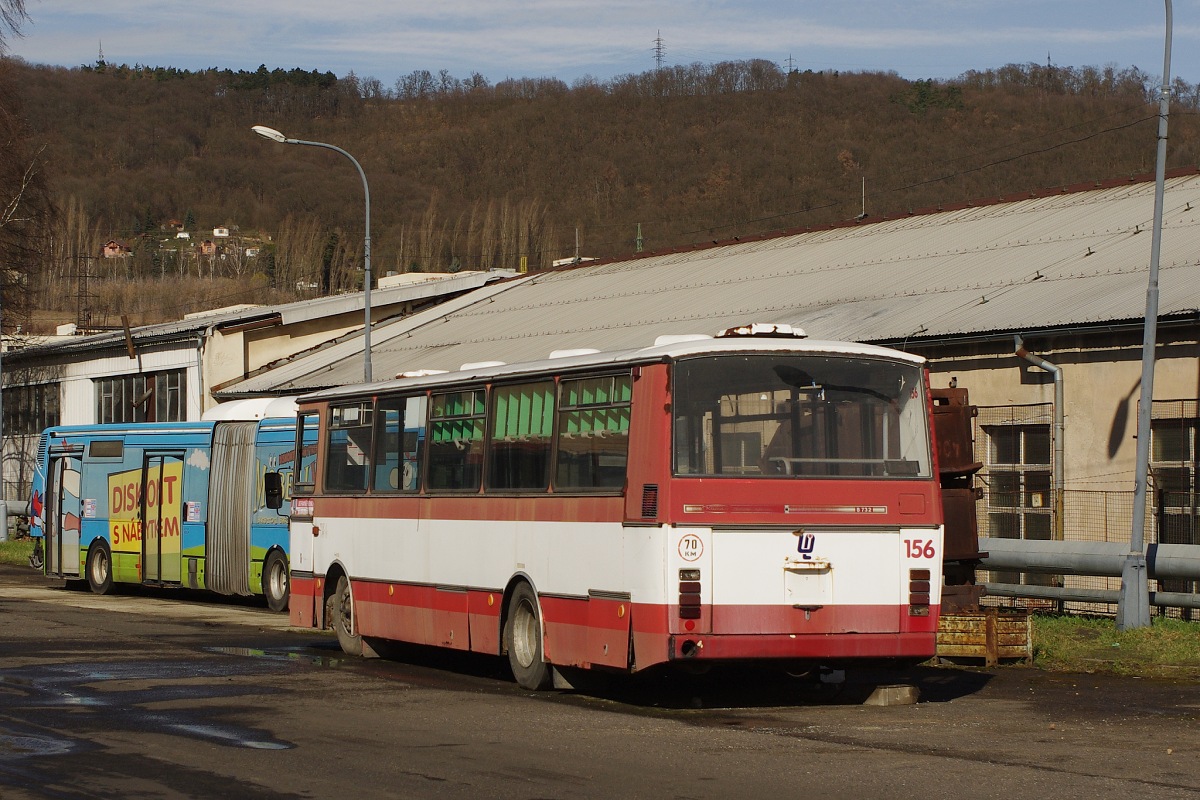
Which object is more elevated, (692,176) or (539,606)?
(692,176)

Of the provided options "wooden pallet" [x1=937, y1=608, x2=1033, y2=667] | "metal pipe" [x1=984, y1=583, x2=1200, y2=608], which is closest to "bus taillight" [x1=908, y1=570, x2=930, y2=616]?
"wooden pallet" [x1=937, y1=608, x2=1033, y2=667]

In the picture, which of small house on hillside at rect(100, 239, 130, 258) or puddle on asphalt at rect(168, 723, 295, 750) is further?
small house on hillside at rect(100, 239, 130, 258)

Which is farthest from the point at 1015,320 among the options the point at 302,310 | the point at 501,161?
the point at 501,161

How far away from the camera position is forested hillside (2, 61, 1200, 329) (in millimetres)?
98125

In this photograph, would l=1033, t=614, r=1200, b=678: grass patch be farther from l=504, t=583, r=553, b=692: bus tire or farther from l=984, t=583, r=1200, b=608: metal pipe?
l=504, t=583, r=553, b=692: bus tire

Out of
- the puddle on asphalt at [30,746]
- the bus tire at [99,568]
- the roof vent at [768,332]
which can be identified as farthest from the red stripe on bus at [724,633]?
the bus tire at [99,568]

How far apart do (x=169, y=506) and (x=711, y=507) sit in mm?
18750

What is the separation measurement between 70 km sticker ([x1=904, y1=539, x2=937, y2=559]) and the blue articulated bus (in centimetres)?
1343

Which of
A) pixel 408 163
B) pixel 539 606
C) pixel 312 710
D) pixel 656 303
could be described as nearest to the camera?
pixel 312 710

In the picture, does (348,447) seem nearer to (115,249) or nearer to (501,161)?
(501,161)

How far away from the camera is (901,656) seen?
1346 centimetres

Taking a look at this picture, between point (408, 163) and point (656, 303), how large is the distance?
93996mm

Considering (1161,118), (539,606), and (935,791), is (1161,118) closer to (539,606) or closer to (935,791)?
(539,606)

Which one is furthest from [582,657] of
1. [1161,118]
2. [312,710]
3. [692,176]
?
[692,176]
